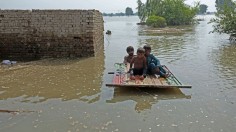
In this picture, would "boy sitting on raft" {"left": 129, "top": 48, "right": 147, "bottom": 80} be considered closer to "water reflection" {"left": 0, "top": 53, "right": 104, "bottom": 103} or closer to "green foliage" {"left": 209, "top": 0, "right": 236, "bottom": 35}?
"water reflection" {"left": 0, "top": 53, "right": 104, "bottom": 103}

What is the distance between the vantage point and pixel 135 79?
8250 millimetres

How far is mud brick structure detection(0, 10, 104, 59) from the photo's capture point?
540 inches

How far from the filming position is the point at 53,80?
987 centimetres

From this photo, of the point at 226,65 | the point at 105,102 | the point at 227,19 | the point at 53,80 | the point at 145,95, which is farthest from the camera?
the point at 227,19

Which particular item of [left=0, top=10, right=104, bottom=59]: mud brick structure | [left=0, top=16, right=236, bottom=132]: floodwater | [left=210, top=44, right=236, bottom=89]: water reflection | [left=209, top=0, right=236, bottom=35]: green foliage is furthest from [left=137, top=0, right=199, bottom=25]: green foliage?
[left=0, top=16, right=236, bottom=132]: floodwater

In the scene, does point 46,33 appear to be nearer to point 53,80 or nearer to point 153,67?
point 53,80

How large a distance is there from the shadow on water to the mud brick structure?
5.82 metres

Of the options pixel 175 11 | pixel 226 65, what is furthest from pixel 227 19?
pixel 175 11

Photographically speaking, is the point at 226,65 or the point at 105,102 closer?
the point at 105,102

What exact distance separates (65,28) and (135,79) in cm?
643

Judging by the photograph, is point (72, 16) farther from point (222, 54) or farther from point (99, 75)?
point (222, 54)

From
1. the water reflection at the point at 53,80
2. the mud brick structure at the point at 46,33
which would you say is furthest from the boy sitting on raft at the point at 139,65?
the mud brick structure at the point at 46,33

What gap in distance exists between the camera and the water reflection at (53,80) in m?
8.18

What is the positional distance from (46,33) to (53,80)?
4.55 meters
